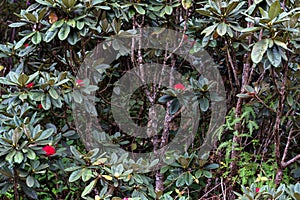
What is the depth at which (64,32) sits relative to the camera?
1.97 m

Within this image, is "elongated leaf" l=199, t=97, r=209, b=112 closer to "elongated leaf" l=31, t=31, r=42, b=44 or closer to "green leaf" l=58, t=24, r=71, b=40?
"green leaf" l=58, t=24, r=71, b=40

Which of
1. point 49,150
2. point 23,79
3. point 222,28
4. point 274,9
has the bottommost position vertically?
point 49,150

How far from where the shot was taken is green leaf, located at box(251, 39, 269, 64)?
1681mm

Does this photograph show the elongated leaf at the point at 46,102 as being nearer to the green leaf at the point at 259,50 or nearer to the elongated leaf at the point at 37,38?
the elongated leaf at the point at 37,38

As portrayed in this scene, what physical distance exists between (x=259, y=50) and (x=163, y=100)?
2.06 feet

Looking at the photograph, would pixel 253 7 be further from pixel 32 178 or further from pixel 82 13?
pixel 32 178

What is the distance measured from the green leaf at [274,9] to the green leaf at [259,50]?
0.11 m

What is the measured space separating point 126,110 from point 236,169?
33.8 inches

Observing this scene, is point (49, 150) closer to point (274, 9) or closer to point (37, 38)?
point (37, 38)

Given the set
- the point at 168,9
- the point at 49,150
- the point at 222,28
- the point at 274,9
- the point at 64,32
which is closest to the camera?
the point at 274,9

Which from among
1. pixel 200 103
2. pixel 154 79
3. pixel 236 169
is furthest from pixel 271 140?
pixel 154 79

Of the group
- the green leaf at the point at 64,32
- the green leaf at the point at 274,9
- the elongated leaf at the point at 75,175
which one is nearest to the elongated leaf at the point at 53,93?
the green leaf at the point at 64,32

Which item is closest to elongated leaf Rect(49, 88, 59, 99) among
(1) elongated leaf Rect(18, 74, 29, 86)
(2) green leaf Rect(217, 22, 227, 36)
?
(1) elongated leaf Rect(18, 74, 29, 86)

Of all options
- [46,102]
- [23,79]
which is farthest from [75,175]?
[23,79]
